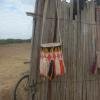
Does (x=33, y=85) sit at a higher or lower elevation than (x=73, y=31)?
lower

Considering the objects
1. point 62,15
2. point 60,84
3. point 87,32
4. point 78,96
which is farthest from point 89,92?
point 62,15

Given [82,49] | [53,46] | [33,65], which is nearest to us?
[53,46]

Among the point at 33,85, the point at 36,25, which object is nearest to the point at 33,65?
the point at 33,85

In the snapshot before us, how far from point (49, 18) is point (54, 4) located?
27 cm

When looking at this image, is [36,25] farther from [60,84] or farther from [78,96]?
[78,96]

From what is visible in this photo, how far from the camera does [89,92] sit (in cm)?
582

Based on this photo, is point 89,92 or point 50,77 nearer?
point 50,77

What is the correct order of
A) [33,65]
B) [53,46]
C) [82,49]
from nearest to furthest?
[53,46]
[33,65]
[82,49]

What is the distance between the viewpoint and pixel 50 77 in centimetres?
497

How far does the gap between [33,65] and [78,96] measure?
3.67ft

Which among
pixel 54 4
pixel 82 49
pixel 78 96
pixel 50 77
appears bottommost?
pixel 78 96

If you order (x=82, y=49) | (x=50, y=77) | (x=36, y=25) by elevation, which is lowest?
(x=50, y=77)

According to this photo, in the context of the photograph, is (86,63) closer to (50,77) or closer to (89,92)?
(89,92)

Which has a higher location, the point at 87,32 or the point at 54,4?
the point at 54,4
